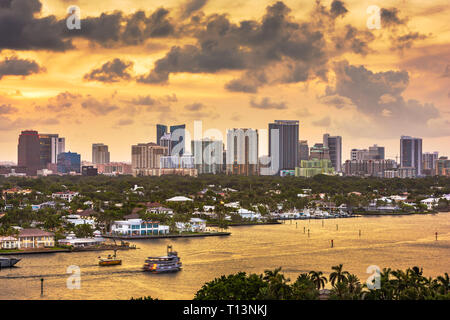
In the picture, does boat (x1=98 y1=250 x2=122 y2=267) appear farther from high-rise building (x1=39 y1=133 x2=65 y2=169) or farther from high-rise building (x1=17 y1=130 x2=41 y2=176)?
high-rise building (x1=39 y1=133 x2=65 y2=169)

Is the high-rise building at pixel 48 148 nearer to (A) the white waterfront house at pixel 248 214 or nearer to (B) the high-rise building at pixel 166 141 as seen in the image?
(B) the high-rise building at pixel 166 141

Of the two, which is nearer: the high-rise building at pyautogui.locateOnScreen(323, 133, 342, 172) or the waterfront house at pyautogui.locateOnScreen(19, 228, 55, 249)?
the waterfront house at pyautogui.locateOnScreen(19, 228, 55, 249)

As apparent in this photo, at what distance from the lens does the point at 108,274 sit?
1842 centimetres

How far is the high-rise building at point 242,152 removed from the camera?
103375 millimetres

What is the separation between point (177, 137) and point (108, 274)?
336 ft

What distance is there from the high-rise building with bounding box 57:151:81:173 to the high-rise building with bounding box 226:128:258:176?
3012 cm

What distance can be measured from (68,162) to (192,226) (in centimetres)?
8828

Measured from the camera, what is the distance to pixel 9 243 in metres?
23.8

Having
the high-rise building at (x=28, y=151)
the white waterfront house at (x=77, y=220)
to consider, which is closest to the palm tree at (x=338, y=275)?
the white waterfront house at (x=77, y=220)

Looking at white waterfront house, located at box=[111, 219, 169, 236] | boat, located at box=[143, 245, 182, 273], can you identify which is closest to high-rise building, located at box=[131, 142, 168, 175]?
white waterfront house, located at box=[111, 219, 169, 236]

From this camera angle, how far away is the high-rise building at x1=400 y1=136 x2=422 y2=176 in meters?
126

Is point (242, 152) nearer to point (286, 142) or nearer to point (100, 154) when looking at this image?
point (286, 142)

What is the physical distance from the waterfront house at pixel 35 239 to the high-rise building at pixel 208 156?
85528 millimetres

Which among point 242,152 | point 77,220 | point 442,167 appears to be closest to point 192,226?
point 77,220
